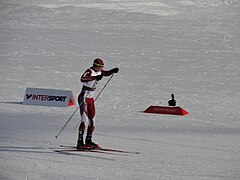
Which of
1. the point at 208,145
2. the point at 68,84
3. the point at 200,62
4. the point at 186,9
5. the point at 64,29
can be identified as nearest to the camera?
the point at 208,145

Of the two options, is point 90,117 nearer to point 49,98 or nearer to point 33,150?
point 33,150

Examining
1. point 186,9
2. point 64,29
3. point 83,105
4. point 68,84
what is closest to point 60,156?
point 83,105

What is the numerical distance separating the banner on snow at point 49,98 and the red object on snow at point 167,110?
1.74 metres

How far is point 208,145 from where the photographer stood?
11188 millimetres

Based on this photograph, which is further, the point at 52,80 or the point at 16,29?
the point at 16,29

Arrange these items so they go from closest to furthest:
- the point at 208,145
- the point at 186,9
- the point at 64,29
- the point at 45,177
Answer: the point at 45,177 → the point at 208,145 → the point at 64,29 → the point at 186,9

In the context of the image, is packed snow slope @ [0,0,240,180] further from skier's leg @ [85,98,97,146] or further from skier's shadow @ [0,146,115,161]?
skier's leg @ [85,98,97,146]

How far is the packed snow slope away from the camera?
31.4 ft

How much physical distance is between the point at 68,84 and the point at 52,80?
779 mm

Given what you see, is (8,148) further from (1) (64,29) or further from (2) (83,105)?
(1) (64,29)

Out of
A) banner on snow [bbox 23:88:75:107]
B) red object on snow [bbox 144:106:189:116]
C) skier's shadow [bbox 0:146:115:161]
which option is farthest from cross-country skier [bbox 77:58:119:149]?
banner on snow [bbox 23:88:75:107]

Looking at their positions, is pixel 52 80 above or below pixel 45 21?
below

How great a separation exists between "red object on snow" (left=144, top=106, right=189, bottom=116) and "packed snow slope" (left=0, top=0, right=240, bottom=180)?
10.7 inches

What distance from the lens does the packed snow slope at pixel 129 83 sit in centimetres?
956
